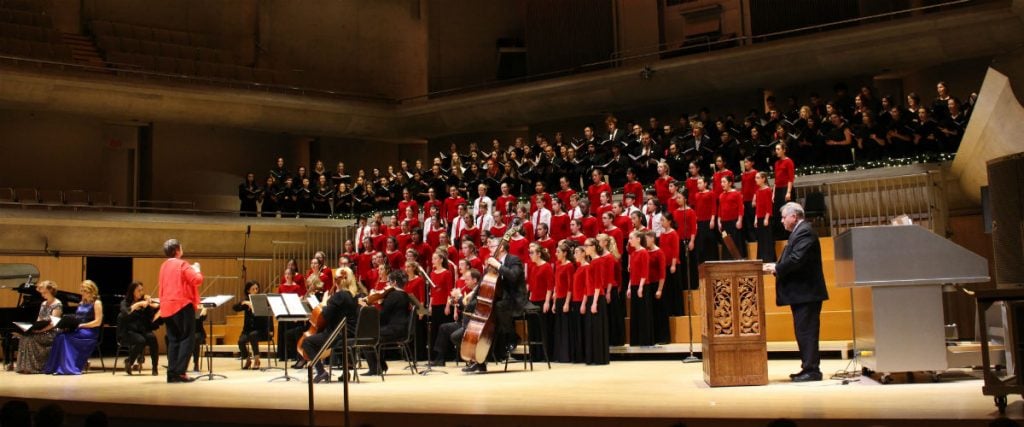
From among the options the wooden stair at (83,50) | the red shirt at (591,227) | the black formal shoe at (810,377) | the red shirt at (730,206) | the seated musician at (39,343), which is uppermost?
the wooden stair at (83,50)

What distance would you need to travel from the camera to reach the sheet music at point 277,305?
8.23m

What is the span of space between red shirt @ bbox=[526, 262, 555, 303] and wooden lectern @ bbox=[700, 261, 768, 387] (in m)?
3.94

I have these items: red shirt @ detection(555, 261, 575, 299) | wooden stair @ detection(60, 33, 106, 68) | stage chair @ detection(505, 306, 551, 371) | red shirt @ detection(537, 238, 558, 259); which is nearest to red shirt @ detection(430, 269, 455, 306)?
stage chair @ detection(505, 306, 551, 371)

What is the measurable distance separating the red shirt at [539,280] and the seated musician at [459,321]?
83 cm

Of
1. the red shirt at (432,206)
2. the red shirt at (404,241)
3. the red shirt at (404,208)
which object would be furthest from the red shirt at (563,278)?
the red shirt at (404,208)

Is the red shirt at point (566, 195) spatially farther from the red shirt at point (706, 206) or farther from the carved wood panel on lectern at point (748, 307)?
the carved wood panel on lectern at point (748, 307)

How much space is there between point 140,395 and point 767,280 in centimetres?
654

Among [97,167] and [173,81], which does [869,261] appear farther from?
[97,167]

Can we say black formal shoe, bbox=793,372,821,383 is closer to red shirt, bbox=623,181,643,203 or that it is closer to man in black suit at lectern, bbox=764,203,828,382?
man in black suit at lectern, bbox=764,203,828,382

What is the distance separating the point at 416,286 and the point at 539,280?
1.31m

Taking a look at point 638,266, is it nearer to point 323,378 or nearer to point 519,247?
point 519,247

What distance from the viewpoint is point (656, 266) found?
390 inches

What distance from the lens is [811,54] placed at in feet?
49.0

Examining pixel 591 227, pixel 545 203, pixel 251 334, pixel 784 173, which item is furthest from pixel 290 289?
pixel 784 173
